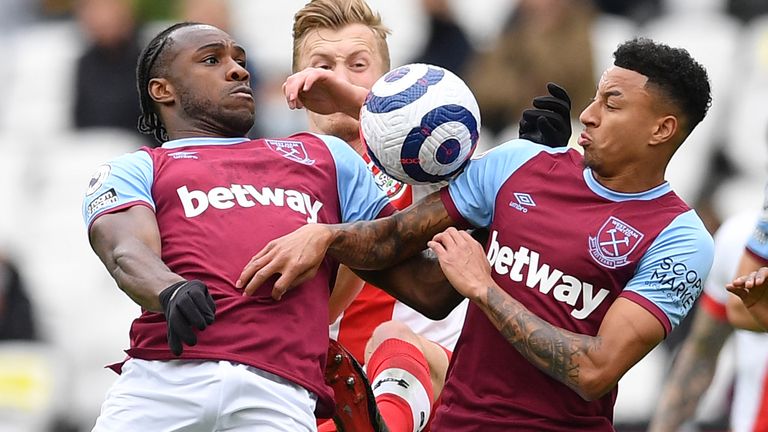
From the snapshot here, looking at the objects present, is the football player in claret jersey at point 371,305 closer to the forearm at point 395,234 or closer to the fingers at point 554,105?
the forearm at point 395,234

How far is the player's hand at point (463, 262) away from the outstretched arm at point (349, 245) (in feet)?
0.40

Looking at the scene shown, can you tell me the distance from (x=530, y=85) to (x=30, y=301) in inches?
165

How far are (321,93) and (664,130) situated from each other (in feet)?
4.44

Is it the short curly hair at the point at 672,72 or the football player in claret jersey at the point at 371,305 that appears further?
the football player in claret jersey at the point at 371,305

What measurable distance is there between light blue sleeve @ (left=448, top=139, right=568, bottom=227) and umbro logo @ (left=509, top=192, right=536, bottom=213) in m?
0.08

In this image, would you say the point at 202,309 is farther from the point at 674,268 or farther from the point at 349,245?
the point at 674,268

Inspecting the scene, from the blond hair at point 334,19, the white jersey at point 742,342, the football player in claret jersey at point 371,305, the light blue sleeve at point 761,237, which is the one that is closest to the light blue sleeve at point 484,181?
the football player in claret jersey at point 371,305

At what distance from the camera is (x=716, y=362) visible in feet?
26.1

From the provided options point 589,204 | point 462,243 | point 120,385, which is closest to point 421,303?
point 462,243

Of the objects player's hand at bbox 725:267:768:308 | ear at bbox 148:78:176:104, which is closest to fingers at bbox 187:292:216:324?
ear at bbox 148:78:176:104

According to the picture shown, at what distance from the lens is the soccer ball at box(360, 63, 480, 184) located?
522 centimetres

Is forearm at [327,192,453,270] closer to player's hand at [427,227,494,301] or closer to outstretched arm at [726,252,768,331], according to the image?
player's hand at [427,227,494,301]

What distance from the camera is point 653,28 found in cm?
1203

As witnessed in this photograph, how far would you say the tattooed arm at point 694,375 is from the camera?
789 centimetres
